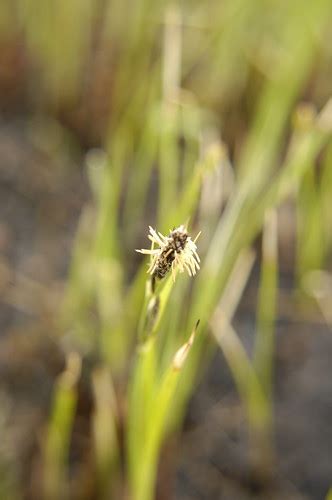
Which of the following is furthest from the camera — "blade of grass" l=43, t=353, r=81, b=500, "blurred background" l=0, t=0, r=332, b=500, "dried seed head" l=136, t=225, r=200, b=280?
"blurred background" l=0, t=0, r=332, b=500

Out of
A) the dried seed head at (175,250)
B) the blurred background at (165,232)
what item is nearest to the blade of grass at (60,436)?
the blurred background at (165,232)

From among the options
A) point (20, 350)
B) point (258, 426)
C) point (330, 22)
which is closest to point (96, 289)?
point (20, 350)

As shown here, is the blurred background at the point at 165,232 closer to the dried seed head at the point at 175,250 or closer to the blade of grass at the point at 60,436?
the blade of grass at the point at 60,436

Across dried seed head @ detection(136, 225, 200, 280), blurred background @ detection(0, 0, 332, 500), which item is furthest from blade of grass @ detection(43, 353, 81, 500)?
dried seed head @ detection(136, 225, 200, 280)

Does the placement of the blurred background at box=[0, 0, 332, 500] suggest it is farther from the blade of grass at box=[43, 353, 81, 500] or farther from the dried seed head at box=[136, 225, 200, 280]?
the dried seed head at box=[136, 225, 200, 280]

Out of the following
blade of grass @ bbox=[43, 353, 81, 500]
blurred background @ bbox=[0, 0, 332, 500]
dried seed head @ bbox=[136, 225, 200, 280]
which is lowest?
dried seed head @ bbox=[136, 225, 200, 280]

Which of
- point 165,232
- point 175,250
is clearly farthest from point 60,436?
point 175,250

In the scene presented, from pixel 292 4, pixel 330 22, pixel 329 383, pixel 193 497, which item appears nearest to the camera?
pixel 193 497

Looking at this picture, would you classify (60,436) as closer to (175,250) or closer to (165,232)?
(165,232)

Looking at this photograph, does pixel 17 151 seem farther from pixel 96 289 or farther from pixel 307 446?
pixel 307 446
